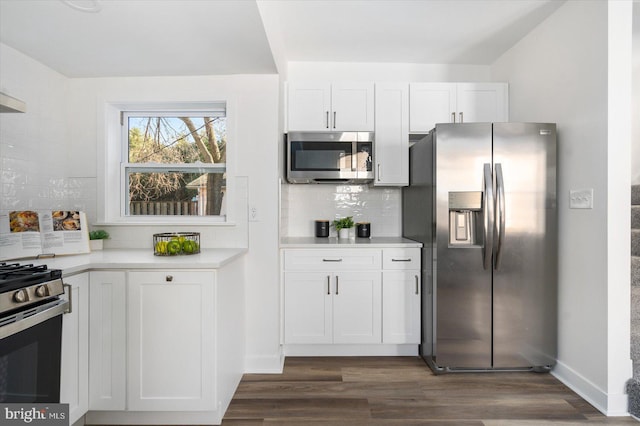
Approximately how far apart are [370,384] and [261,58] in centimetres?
233

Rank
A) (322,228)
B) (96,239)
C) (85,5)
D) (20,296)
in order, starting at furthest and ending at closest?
1. (322,228)
2. (96,239)
3. (85,5)
4. (20,296)

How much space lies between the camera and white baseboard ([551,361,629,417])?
2.08 meters

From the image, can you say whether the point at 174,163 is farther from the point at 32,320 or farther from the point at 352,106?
the point at 32,320

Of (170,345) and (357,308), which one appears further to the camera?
(357,308)

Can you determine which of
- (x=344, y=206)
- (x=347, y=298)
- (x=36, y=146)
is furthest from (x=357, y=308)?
(x=36, y=146)

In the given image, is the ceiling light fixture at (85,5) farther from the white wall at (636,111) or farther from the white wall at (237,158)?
the white wall at (636,111)

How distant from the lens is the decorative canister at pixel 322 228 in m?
3.34

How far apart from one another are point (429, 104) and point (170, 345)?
8.93 feet

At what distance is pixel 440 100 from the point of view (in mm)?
3184

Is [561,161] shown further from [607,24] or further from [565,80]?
[607,24]

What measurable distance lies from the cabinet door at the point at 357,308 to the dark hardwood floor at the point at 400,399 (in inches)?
8.9

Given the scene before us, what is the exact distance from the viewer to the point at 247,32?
212 centimetres

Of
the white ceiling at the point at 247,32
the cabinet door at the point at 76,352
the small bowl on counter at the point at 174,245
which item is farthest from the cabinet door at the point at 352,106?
the cabinet door at the point at 76,352

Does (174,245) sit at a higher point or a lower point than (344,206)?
lower
